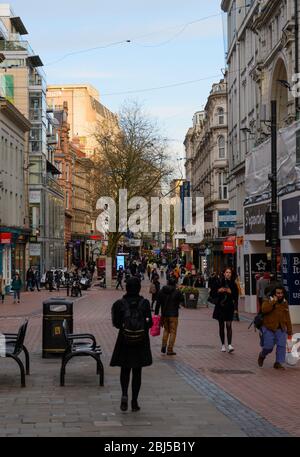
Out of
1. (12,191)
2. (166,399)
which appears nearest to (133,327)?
(166,399)

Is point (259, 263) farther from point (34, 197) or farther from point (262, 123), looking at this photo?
point (34, 197)

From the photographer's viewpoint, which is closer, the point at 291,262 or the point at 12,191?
the point at 291,262

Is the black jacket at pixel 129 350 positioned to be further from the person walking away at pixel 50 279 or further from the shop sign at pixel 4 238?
the person walking away at pixel 50 279

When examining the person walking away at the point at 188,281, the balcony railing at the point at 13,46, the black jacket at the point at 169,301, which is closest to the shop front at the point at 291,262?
the black jacket at the point at 169,301

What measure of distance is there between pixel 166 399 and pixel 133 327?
5.06ft

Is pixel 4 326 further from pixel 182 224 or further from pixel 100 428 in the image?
pixel 182 224

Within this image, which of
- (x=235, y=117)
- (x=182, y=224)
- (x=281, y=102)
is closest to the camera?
(x=281, y=102)

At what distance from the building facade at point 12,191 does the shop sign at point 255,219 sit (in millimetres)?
18903

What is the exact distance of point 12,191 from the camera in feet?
172

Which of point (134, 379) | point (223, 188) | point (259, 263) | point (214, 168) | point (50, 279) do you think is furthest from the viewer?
point (214, 168)

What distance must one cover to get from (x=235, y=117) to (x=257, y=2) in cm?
1232

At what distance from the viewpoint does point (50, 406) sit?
9.48m

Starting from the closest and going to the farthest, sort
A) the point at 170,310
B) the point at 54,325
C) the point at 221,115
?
the point at 54,325 < the point at 170,310 < the point at 221,115
